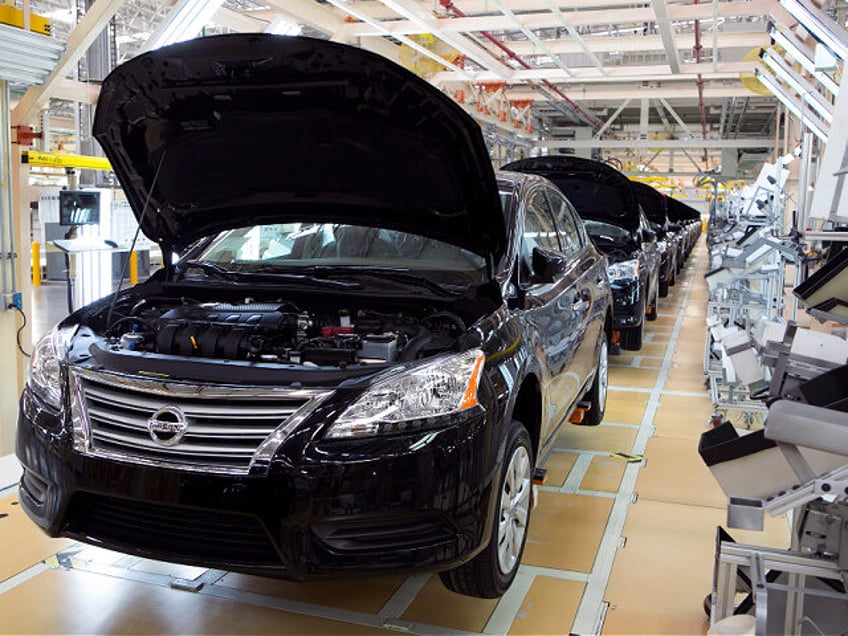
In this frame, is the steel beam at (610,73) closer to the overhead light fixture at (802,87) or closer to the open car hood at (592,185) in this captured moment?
the overhead light fixture at (802,87)

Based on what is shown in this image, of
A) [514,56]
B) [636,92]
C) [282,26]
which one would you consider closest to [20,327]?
[282,26]

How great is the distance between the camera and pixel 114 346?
8.99 ft

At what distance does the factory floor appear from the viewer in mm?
2832

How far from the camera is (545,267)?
3307 millimetres

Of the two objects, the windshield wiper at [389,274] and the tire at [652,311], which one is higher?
the windshield wiper at [389,274]

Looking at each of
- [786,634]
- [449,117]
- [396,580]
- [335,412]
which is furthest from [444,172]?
[786,634]

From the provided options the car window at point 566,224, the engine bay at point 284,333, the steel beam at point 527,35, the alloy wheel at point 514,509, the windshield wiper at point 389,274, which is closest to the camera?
the engine bay at point 284,333

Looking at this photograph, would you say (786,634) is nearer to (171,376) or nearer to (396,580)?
(396,580)

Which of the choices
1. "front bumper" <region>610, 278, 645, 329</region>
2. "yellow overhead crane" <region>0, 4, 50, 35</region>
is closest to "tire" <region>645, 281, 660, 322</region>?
"front bumper" <region>610, 278, 645, 329</region>

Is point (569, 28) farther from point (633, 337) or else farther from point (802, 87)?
point (633, 337)

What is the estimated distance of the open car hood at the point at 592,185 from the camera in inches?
278

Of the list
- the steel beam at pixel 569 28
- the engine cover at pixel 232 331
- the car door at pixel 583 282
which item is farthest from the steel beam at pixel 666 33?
the engine cover at pixel 232 331

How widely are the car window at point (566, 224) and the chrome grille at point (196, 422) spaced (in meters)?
2.44

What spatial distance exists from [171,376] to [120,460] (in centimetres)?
28
